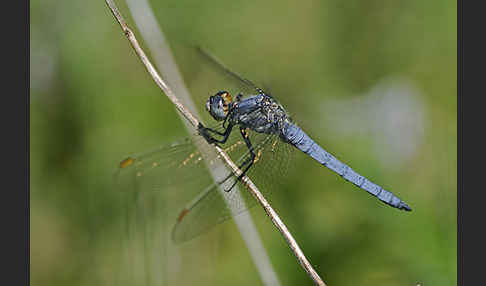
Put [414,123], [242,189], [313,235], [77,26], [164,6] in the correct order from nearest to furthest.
A: [242,189] < [313,235] < [414,123] < [77,26] < [164,6]

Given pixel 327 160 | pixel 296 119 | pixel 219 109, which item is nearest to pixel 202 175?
pixel 219 109

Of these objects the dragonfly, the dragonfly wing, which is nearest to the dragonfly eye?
the dragonfly

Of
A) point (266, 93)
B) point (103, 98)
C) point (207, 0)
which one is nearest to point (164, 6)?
point (207, 0)

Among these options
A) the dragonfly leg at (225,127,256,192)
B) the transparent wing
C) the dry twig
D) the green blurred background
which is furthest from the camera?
the green blurred background

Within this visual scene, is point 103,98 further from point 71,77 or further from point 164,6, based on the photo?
point 164,6

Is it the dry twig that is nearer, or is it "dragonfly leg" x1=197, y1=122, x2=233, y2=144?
the dry twig

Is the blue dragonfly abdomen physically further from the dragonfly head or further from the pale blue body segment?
the dragonfly head

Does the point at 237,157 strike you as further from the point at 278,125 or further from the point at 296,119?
the point at 296,119
